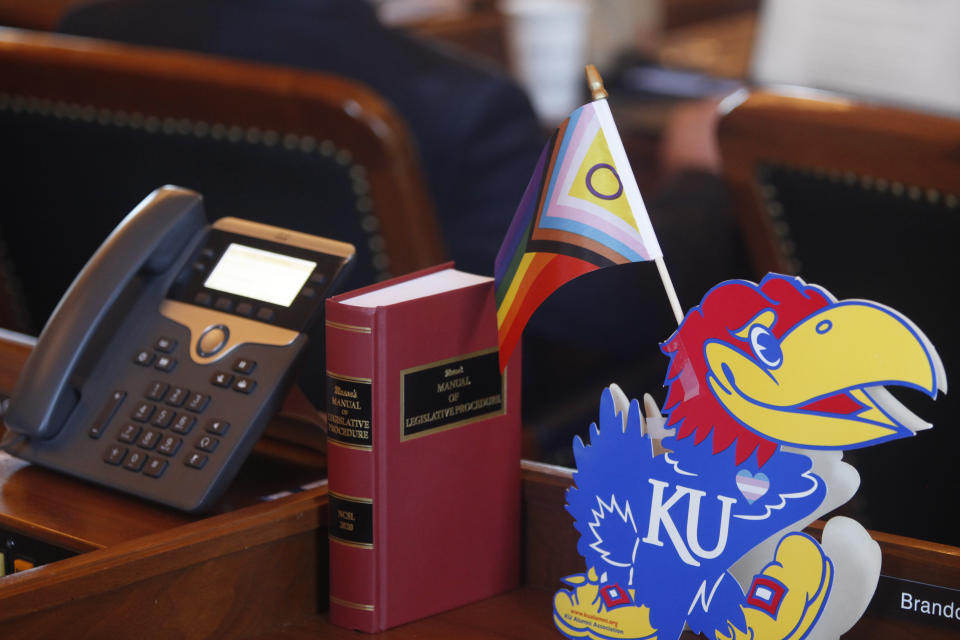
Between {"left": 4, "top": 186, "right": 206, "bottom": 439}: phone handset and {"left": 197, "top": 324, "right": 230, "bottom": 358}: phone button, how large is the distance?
0.26 ft

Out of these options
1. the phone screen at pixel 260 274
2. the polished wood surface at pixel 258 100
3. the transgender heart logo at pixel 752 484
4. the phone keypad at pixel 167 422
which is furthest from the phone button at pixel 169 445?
the polished wood surface at pixel 258 100

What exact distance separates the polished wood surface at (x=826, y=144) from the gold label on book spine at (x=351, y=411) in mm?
809

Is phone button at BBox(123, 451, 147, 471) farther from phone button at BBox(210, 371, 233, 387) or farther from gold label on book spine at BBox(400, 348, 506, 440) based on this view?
gold label on book spine at BBox(400, 348, 506, 440)

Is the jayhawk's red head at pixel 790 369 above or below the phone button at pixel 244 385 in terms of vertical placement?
above

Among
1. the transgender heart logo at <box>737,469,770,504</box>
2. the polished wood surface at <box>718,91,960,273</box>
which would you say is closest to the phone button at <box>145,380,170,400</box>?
the transgender heart logo at <box>737,469,770,504</box>

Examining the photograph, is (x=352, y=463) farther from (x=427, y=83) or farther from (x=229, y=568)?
(x=427, y=83)

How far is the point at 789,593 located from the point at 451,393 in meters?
0.26

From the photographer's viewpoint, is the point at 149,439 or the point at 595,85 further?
the point at 149,439

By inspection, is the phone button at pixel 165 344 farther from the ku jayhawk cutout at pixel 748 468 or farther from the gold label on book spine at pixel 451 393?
the ku jayhawk cutout at pixel 748 468

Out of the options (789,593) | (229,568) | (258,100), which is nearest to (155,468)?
(229,568)

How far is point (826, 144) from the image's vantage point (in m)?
1.37

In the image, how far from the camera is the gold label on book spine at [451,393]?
0.78 metres

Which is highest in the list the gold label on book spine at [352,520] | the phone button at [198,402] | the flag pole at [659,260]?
the flag pole at [659,260]

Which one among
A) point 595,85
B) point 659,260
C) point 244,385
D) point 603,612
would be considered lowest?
point 603,612
